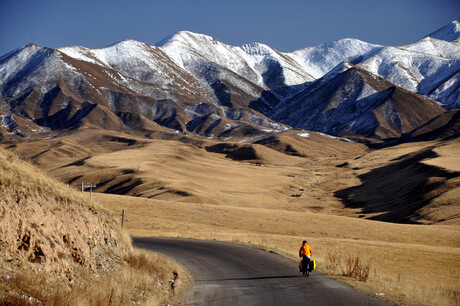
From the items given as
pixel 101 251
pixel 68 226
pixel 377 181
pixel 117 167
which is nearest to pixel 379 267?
pixel 101 251

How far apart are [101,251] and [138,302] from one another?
350 cm

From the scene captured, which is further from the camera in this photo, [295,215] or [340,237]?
[295,215]

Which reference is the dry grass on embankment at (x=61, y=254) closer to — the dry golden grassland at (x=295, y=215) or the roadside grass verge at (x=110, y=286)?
the roadside grass verge at (x=110, y=286)

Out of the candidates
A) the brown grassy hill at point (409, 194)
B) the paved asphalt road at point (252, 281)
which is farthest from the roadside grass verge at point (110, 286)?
the brown grassy hill at point (409, 194)

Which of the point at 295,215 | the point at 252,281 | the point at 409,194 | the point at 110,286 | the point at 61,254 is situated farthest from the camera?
the point at 409,194

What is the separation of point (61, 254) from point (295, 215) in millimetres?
47127

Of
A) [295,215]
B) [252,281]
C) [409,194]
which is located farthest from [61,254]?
[409,194]

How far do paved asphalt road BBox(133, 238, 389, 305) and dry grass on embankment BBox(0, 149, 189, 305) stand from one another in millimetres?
1324

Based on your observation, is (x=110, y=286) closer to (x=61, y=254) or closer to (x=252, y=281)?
(x=61, y=254)

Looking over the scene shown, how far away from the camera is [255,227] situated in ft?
164

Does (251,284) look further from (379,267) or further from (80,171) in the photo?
(80,171)

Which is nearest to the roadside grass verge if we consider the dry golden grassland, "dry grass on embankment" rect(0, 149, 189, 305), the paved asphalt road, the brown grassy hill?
"dry grass on embankment" rect(0, 149, 189, 305)

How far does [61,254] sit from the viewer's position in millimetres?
12641

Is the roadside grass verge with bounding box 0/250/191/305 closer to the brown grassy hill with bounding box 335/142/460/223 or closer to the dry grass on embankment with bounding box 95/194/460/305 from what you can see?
the dry grass on embankment with bounding box 95/194/460/305
